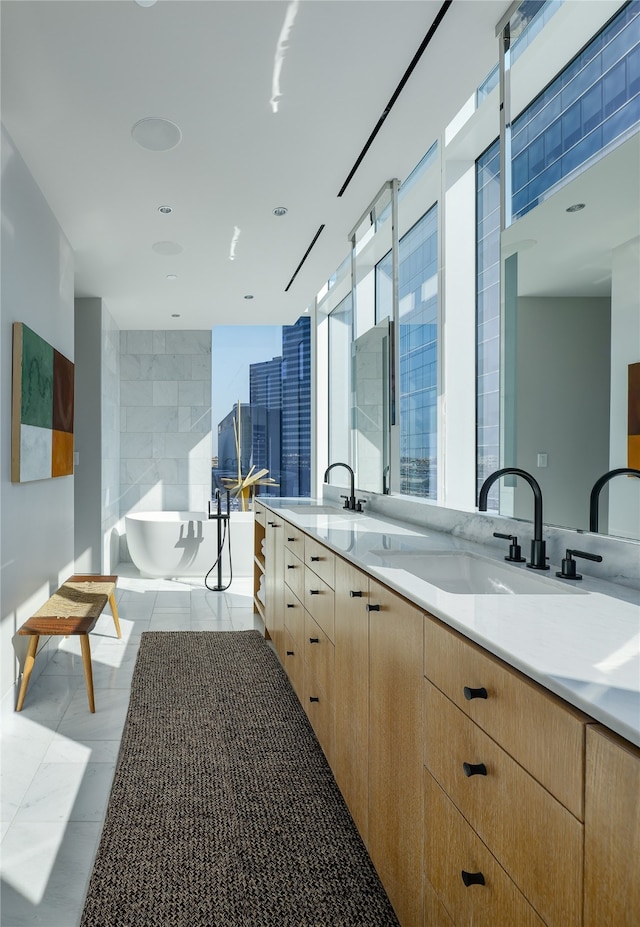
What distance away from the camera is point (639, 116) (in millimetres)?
1440

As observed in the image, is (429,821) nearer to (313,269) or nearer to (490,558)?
(490,558)

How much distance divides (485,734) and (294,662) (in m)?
1.91

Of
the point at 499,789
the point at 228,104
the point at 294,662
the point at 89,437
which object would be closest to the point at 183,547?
the point at 89,437

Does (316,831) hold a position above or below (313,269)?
below

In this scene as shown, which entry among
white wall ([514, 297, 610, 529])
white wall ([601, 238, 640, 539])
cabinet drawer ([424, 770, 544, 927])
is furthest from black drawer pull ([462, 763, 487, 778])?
white wall ([514, 297, 610, 529])

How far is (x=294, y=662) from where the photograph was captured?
8.91ft

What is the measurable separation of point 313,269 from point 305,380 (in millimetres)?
2103

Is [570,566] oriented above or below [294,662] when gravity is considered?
above

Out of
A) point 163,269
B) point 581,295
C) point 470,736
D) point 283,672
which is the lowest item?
point 283,672

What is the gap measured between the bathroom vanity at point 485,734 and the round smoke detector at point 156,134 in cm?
199

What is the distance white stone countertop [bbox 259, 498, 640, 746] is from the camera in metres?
0.69

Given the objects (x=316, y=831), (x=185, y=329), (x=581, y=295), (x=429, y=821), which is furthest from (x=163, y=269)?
(x=429, y=821)

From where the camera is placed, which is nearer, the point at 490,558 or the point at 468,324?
the point at 490,558

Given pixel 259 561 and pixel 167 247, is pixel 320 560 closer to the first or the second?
pixel 259 561
